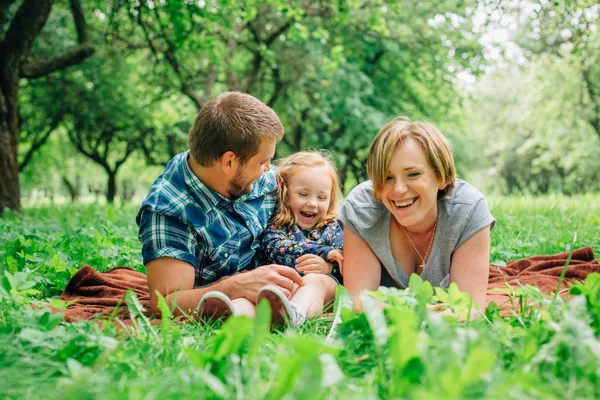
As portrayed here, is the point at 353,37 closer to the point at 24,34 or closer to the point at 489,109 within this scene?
the point at 24,34

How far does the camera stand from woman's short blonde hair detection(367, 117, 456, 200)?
2920mm

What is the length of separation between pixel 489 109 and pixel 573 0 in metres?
31.9

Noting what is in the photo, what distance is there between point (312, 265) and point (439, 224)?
801 mm

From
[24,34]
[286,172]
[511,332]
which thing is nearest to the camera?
[511,332]

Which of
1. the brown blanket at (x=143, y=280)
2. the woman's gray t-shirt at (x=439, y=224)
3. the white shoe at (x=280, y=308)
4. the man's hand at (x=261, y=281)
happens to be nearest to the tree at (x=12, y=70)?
the brown blanket at (x=143, y=280)

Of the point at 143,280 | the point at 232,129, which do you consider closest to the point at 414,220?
the point at 232,129

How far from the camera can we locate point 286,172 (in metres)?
3.92

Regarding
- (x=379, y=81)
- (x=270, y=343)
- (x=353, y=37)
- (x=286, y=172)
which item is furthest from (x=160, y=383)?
(x=379, y=81)

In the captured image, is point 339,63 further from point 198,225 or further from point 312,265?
point 198,225

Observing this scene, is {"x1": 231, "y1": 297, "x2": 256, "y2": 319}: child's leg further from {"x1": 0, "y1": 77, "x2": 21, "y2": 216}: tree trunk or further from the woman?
{"x1": 0, "y1": 77, "x2": 21, "y2": 216}: tree trunk

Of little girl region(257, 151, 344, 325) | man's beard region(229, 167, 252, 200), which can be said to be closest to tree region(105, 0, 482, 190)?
little girl region(257, 151, 344, 325)

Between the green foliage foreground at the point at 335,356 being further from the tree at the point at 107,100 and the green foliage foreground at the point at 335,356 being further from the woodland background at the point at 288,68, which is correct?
the tree at the point at 107,100

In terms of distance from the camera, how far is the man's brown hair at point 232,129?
3037 mm

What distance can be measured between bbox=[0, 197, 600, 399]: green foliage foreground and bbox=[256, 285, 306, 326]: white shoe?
8cm
